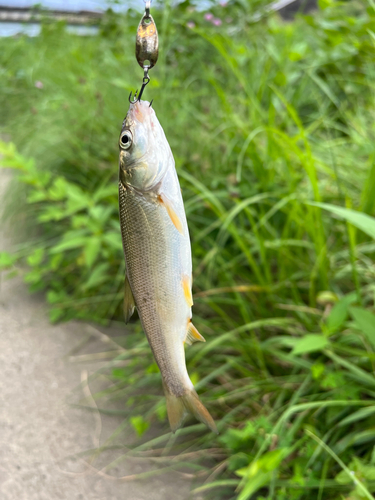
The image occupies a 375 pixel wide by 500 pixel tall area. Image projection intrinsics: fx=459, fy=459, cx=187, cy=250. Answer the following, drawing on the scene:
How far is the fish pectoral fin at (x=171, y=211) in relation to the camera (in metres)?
0.73

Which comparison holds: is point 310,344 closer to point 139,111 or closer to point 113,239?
point 139,111

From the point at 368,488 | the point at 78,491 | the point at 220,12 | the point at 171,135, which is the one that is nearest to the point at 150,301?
the point at 368,488

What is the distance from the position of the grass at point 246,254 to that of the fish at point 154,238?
20.7 inches

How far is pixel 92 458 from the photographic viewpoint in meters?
1.87

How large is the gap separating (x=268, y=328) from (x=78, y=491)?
38.6 inches

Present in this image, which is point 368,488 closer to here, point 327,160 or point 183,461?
point 183,461

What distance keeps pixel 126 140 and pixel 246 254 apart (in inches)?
41.7

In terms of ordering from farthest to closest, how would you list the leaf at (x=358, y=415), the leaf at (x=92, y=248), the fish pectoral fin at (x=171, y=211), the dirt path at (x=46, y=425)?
the leaf at (x=92, y=248)
the dirt path at (x=46, y=425)
the leaf at (x=358, y=415)
the fish pectoral fin at (x=171, y=211)

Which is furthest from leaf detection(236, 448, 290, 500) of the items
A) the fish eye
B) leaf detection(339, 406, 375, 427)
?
the fish eye

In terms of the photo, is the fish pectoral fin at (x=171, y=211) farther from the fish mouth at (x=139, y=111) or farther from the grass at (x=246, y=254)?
the grass at (x=246, y=254)

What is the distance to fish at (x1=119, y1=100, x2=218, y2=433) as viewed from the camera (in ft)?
2.47

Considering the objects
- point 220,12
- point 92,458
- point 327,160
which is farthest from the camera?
point 220,12

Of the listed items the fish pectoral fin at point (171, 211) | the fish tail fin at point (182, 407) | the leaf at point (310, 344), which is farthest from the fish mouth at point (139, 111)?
the leaf at point (310, 344)

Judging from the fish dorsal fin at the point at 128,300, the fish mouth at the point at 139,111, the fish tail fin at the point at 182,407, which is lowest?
the fish tail fin at the point at 182,407
